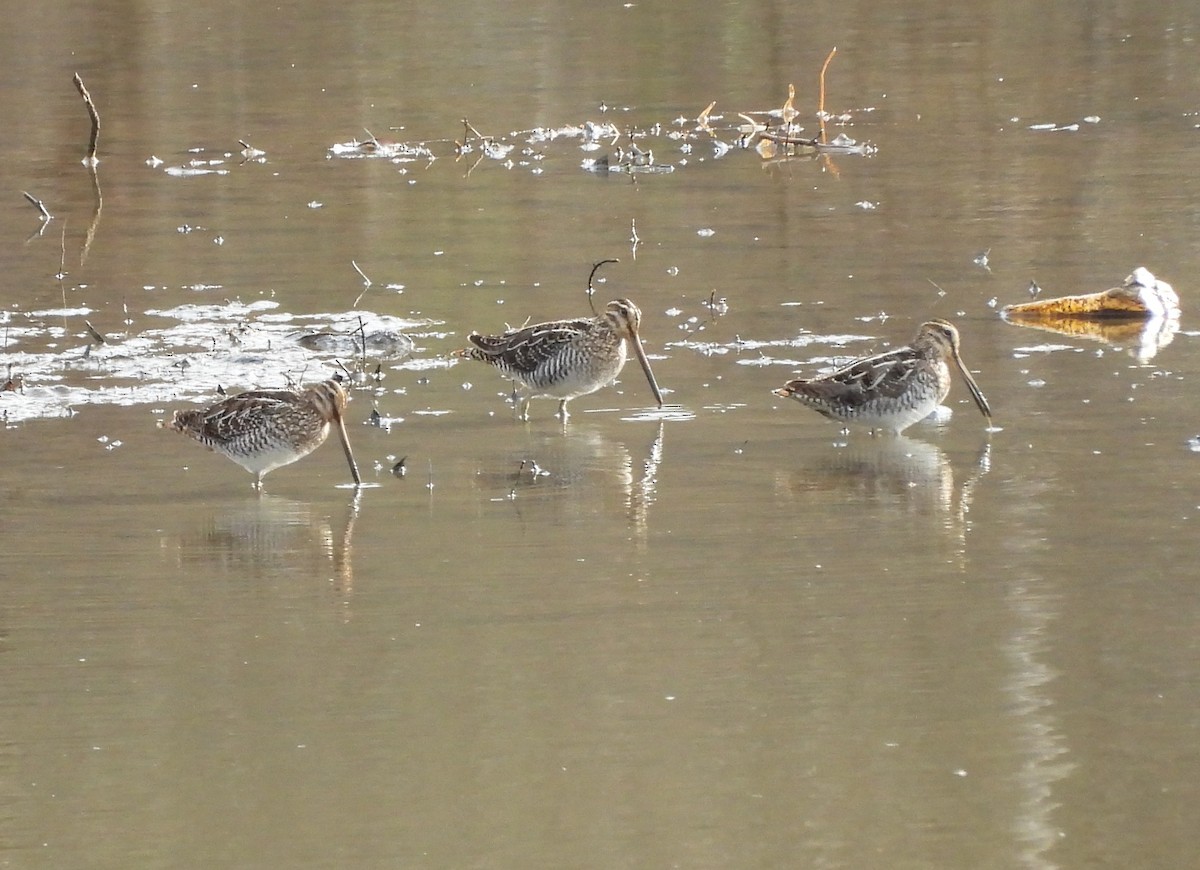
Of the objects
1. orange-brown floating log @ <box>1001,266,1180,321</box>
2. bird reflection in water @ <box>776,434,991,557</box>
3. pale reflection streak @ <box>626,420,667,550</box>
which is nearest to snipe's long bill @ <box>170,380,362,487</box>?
pale reflection streak @ <box>626,420,667,550</box>

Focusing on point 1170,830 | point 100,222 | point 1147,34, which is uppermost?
point 1147,34

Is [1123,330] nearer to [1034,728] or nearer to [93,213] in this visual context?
[1034,728]

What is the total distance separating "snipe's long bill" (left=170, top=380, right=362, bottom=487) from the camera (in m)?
9.54

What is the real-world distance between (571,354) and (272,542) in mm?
2479

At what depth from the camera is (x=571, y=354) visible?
1084 centimetres

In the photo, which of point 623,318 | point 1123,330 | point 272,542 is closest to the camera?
point 272,542

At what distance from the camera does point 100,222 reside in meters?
16.6

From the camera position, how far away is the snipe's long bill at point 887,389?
10.1 m

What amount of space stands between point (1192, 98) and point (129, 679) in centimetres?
1572

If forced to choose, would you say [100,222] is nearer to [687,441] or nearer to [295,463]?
[295,463]

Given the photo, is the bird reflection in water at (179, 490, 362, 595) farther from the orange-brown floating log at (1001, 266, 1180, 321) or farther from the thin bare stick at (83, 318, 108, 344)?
the orange-brown floating log at (1001, 266, 1180, 321)

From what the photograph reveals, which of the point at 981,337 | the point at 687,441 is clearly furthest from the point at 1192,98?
the point at 687,441

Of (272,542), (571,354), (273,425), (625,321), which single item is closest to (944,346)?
(625,321)

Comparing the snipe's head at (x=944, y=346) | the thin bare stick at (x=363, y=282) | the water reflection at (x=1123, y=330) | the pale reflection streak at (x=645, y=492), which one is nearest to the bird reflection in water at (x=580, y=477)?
the pale reflection streak at (x=645, y=492)
